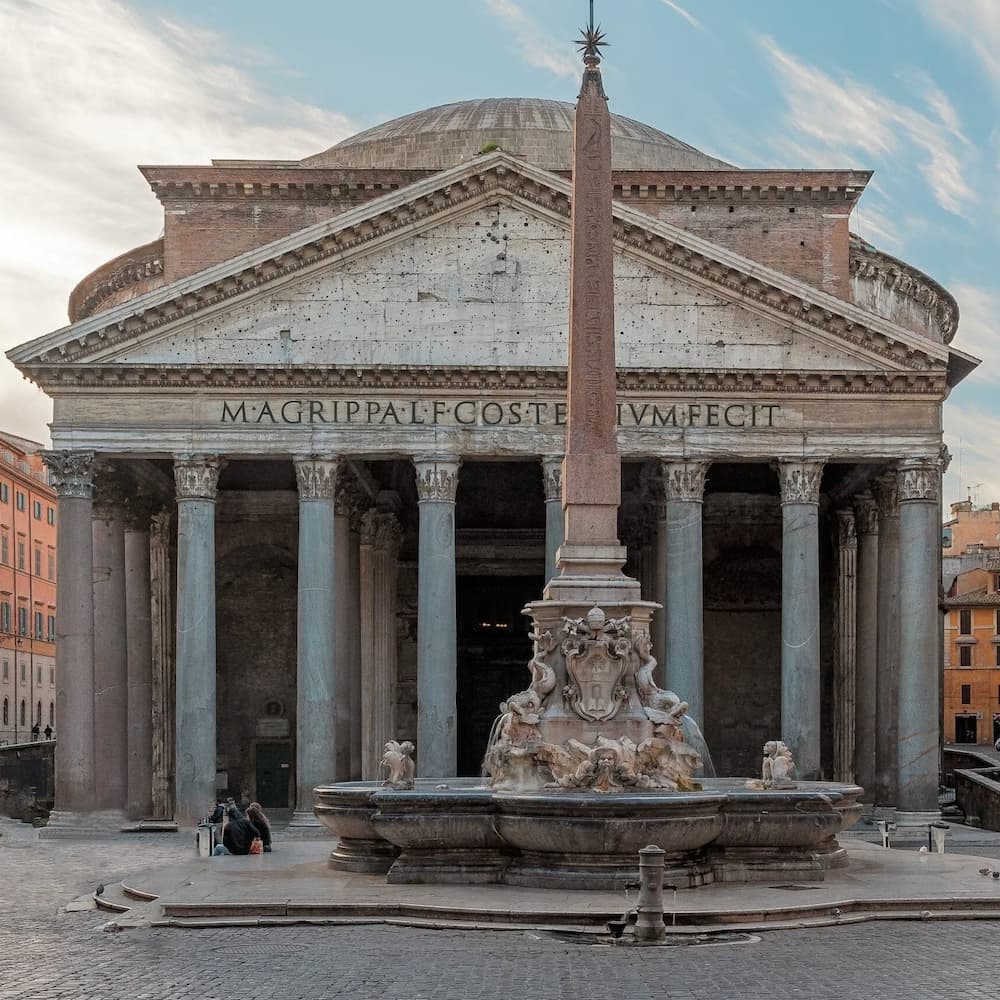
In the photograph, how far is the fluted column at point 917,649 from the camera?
112 ft

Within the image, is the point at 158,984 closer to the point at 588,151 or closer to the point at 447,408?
the point at 588,151

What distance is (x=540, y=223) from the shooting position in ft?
114

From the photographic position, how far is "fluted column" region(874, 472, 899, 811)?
3562 centimetres

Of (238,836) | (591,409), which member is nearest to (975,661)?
(238,836)

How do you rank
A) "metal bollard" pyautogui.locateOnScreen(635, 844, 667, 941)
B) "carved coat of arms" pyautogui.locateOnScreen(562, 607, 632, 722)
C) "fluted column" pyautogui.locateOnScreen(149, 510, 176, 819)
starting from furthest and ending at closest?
"fluted column" pyautogui.locateOnScreen(149, 510, 176, 819), "carved coat of arms" pyautogui.locateOnScreen(562, 607, 632, 722), "metal bollard" pyautogui.locateOnScreen(635, 844, 667, 941)

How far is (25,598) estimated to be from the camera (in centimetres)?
7319

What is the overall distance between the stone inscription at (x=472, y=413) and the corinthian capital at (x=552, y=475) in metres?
0.66

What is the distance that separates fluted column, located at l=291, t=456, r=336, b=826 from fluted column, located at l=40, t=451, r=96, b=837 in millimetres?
3985

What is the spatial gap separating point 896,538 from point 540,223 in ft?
31.2

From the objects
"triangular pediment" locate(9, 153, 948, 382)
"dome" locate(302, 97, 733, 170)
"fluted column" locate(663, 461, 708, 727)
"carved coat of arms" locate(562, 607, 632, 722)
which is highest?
"dome" locate(302, 97, 733, 170)

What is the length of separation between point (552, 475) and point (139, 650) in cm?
1022

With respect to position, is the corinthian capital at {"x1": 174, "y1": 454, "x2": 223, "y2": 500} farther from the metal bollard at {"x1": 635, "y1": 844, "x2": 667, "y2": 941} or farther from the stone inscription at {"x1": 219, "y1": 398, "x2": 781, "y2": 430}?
the metal bollard at {"x1": 635, "y1": 844, "x2": 667, "y2": 941}

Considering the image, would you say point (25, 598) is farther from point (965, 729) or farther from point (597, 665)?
point (597, 665)

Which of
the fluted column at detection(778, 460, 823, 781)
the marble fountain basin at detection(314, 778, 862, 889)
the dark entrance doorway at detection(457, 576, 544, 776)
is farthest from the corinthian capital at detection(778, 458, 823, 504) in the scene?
the marble fountain basin at detection(314, 778, 862, 889)
